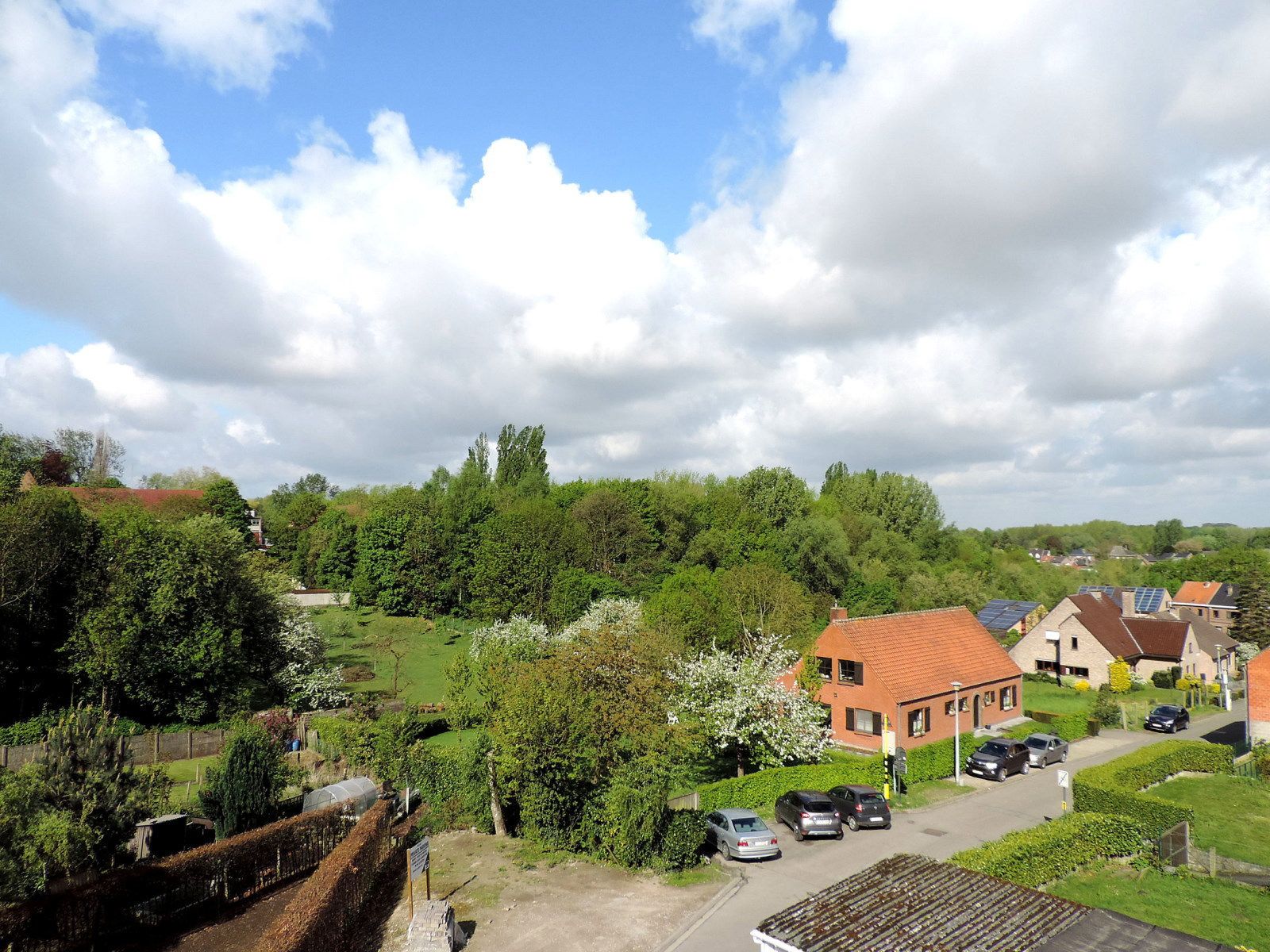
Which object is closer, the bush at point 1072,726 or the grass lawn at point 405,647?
the bush at point 1072,726

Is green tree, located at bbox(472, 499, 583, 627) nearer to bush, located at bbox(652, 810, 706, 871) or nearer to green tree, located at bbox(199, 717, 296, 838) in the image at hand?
green tree, located at bbox(199, 717, 296, 838)

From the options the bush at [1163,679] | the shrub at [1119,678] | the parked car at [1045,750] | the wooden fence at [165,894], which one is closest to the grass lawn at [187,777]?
the wooden fence at [165,894]

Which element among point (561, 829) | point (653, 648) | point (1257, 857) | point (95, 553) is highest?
point (95, 553)

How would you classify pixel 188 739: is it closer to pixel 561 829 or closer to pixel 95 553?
pixel 95 553

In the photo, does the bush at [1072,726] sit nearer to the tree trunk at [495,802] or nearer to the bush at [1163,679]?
the bush at [1163,679]

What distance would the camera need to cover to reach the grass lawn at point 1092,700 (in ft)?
145

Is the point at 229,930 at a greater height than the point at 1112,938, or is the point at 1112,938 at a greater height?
the point at 1112,938

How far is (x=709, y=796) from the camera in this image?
25.1 m

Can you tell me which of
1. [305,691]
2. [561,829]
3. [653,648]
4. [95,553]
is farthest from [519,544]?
[561,829]

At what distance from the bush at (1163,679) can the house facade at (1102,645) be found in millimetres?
1849

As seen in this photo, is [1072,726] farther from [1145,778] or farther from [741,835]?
[741,835]

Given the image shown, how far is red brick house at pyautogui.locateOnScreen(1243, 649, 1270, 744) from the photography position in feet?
114

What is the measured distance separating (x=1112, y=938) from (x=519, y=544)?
58675 millimetres

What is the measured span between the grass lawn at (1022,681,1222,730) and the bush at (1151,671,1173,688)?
1.42ft
